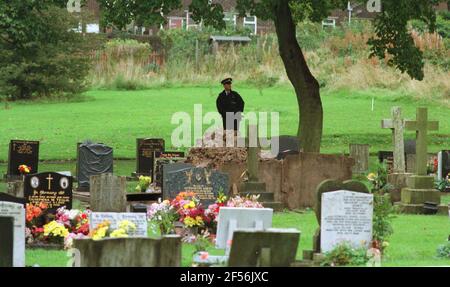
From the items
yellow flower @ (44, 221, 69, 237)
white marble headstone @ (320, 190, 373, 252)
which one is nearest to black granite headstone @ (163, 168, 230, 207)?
yellow flower @ (44, 221, 69, 237)

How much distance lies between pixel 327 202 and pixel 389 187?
28.0ft

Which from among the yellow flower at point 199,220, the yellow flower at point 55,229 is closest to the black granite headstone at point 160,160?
the yellow flower at point 199,220

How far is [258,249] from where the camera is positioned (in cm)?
1306

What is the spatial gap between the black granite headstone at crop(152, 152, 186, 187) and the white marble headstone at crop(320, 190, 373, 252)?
32.6 feet

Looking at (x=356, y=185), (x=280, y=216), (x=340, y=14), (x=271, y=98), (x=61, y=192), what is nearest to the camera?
(x=356, y=185)

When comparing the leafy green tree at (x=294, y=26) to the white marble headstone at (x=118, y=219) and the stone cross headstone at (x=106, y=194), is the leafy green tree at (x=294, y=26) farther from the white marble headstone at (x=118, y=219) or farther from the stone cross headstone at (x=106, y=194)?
the white marble headstone at (x=118, y=219)

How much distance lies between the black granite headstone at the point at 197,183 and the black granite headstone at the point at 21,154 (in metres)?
7.98

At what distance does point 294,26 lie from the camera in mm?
33844

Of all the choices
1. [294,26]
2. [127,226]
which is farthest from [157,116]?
[127,226]

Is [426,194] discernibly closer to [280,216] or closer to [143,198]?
[280,216]

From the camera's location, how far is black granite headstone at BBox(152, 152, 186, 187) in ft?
85.1

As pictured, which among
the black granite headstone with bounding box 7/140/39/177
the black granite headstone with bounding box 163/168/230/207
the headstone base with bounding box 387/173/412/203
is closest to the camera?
the black granite headstone with bounding box 163/168/230/207

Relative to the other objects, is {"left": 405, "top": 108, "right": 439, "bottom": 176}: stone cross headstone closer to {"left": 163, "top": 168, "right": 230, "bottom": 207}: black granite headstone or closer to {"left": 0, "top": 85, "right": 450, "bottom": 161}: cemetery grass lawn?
{"left": 163, "top": 168, "right": 230, "bottom": 207}: black granite headstone
